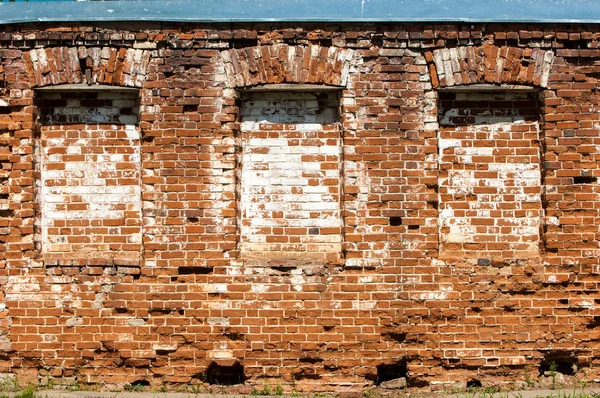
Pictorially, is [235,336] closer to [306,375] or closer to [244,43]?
[306,375]

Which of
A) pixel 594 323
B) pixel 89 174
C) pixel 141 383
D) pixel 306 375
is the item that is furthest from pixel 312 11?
pixel 594 323

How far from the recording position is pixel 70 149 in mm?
5719

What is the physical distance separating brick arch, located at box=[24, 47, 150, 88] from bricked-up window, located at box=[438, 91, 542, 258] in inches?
115

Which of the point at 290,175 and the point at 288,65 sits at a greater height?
the point at 288,65

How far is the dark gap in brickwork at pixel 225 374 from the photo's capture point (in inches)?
221

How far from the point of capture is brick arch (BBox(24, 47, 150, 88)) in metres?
5.55

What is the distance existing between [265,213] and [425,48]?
2.16 m

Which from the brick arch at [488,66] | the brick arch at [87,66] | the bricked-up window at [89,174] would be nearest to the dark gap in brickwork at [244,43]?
the brick arch at [87,66]

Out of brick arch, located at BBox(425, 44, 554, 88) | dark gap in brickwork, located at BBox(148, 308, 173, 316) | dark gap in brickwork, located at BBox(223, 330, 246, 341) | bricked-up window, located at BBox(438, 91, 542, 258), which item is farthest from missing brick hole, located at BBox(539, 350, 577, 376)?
dark gap in brickwork, located at BBox(148, 308, 173, 316)

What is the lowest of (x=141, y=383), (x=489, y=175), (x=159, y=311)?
(x=141, y=383)

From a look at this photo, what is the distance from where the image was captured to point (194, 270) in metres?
5.57

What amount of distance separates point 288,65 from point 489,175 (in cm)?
217

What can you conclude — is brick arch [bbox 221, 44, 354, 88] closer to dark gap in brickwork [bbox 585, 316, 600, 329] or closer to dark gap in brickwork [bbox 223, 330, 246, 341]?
dark gap in brickwork [bbox 223, 330, 246, 341]

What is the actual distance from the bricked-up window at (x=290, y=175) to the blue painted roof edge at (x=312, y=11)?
747mm
